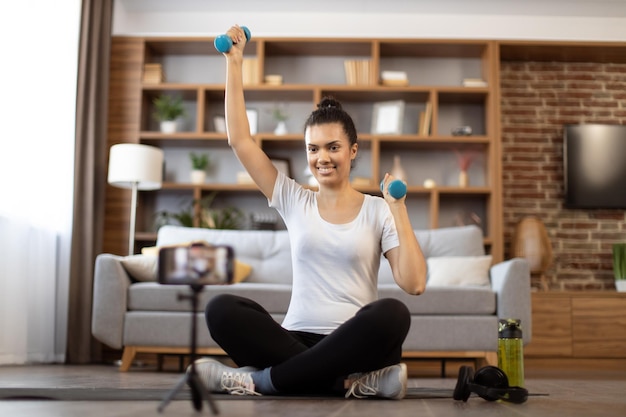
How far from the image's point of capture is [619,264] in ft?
16.9

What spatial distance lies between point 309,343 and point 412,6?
13.0ft

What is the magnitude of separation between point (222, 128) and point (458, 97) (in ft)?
5.78

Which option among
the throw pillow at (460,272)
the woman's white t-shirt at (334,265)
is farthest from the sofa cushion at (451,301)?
the woman's white t-shirt at (334,265)

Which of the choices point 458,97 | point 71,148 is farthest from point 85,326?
point 458,97

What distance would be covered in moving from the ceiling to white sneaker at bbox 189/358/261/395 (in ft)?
12.7

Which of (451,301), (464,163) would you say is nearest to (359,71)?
(464,163)

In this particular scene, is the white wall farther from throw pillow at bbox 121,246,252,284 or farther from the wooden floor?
the wooden floor

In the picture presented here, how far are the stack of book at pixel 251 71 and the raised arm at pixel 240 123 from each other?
3.14 meters

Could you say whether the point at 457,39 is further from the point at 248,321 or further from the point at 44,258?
the point at 248,321

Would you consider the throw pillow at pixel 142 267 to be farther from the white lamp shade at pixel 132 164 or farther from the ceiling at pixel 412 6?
the ceiling at pixel 412 6

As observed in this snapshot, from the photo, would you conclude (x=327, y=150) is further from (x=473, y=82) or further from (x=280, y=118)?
(x=473, y=82)

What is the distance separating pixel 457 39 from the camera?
205 inches

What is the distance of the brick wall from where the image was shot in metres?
5.45

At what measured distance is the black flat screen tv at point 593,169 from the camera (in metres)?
5.41
